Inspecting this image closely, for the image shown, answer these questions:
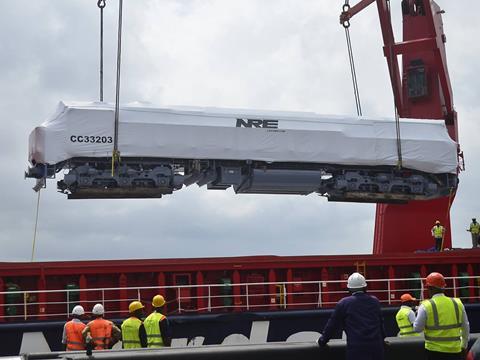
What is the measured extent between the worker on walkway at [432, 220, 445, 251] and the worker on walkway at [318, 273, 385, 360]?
659 inches

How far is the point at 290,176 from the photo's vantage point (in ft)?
80.0

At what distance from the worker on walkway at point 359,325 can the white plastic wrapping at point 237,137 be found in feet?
48.8

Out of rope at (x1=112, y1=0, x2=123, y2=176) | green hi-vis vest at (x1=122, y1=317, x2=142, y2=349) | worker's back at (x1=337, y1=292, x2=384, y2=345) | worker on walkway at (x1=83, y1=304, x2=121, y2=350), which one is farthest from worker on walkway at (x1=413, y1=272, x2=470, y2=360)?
rope at (x1=112, y1=0, x2=123, y2=176)

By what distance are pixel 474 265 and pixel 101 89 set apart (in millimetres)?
10951

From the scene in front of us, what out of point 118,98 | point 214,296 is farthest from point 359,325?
point 118,98

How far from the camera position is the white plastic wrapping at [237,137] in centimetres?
2169

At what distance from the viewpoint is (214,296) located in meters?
17.7

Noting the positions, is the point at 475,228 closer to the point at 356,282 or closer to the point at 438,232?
the point at 438,232

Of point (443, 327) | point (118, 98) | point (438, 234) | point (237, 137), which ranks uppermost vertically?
point (118, 98)

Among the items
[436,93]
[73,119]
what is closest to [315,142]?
[436,93]

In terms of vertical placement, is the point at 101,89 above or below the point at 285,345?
above

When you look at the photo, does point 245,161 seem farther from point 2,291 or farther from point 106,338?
point 106,338

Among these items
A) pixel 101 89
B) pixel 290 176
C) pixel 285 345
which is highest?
pixel 101 89

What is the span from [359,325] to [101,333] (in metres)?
3.97
